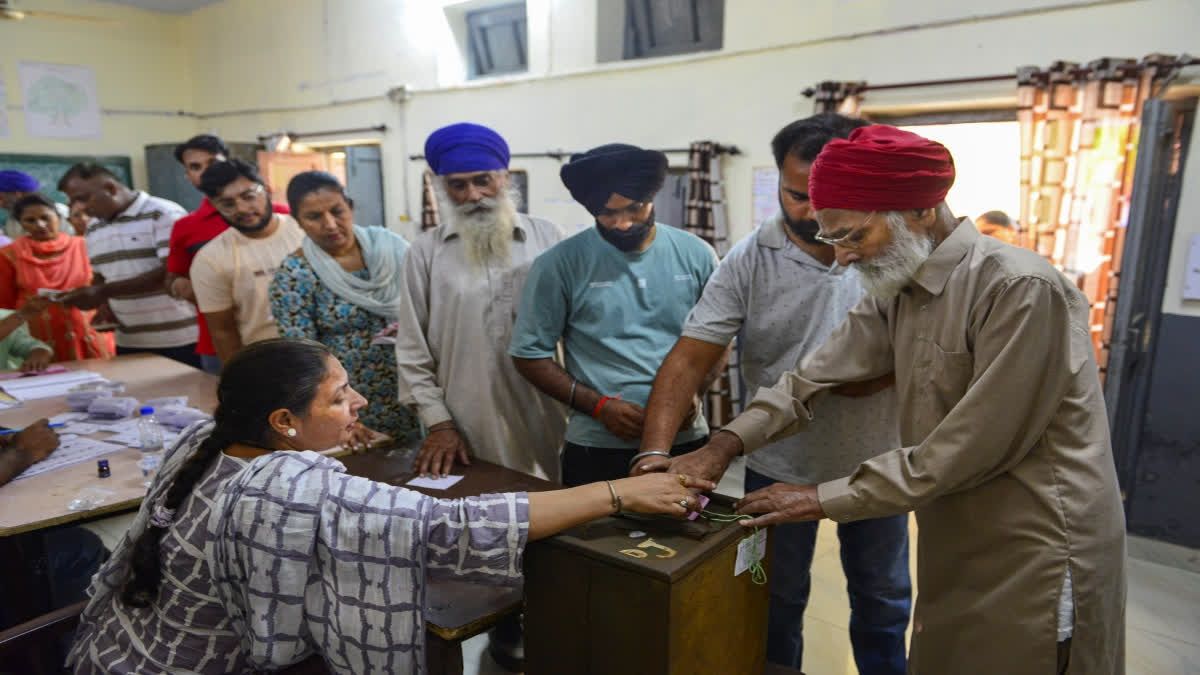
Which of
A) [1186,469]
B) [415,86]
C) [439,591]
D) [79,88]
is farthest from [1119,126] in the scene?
[79,88]

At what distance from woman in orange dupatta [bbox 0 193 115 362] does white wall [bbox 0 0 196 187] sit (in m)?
5.92

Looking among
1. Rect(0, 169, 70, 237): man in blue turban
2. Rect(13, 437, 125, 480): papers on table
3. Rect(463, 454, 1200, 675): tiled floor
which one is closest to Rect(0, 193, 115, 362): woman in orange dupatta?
Rect(0, 169, 70, 237): man in blue turban

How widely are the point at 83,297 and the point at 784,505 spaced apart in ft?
13.2

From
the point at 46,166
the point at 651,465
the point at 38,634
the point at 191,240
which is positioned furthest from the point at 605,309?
the point at 46,166

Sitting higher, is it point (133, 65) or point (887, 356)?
point (133, 65)

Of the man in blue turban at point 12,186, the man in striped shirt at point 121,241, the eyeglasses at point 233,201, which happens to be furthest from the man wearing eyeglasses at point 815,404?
the man in blue turban at point 12,186

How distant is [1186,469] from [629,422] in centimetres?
341

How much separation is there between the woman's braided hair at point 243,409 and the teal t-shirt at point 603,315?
2.71ft

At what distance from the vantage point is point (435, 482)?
6.34 ft

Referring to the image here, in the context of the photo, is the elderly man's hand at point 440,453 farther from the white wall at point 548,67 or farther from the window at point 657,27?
the window at point 657,27

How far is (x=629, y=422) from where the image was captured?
2033 millimetres

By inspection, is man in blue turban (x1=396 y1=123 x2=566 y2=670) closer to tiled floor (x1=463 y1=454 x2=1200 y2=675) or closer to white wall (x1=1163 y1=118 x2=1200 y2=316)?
tiled floor (x1=463 y1=454 x2=1200 y2=675)

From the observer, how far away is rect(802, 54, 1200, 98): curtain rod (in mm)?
3363

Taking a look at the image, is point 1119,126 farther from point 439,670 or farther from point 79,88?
point 79,88
